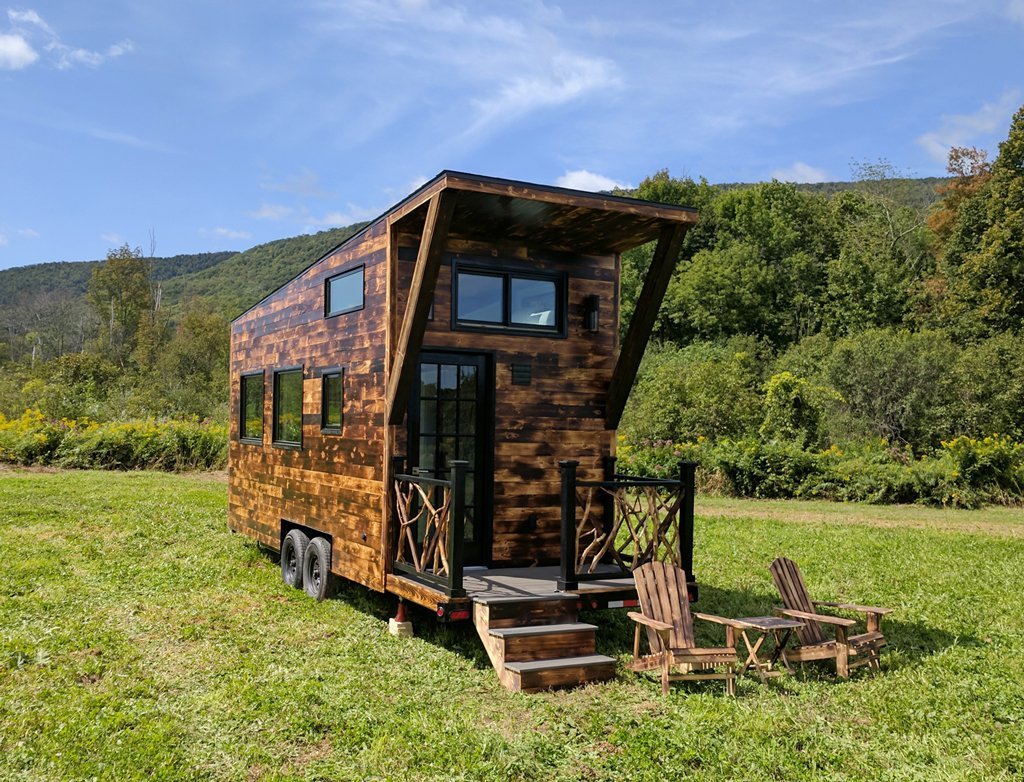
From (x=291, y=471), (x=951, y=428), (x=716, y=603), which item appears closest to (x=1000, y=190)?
(x=951, y=428)

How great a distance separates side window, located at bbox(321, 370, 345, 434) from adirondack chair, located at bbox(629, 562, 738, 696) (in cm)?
337

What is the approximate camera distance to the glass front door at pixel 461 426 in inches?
291

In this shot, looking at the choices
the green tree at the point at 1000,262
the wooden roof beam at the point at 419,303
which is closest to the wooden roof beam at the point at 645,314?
the wooden roof beam at the point at 419,303

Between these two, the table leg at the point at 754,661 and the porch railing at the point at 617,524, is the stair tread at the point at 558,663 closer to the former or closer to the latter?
the porch railing at the point at 617,524

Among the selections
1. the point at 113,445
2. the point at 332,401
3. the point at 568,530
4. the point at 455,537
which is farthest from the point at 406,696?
the point at 113,445

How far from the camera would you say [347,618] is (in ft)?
24.6

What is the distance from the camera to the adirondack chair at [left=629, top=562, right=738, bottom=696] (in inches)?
222

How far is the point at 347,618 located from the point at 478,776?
138 inches

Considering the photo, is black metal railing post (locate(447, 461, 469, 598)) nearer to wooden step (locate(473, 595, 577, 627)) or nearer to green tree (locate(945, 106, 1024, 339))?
wooden step (locate(473, 595, 577, 627))

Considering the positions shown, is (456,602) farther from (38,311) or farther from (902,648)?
(38,311)

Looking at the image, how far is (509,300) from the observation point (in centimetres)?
764

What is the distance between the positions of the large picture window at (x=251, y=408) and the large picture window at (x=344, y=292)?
2.43 m

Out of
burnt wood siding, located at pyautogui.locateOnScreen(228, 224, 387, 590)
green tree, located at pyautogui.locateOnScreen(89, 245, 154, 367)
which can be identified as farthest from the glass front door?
green tree, located at pyautogui.locateOnScreen(89, 245, 154, 367)

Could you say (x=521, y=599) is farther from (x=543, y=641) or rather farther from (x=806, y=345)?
(x=806, y=345)
